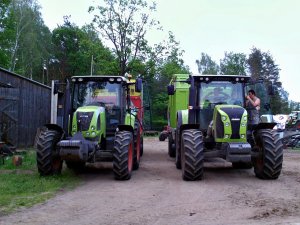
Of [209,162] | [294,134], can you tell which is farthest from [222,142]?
[294,134]

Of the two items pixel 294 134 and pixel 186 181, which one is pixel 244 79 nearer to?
pixel 186 181

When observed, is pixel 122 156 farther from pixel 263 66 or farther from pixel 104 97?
pixel 263 66

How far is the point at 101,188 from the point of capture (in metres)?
10.0

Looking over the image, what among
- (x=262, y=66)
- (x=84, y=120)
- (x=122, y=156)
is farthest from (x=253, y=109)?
(x=262, y=66)

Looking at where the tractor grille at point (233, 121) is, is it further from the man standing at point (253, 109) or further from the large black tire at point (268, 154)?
the man standing at point (253, 109)

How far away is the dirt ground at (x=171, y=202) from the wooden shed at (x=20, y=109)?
7.70 metres

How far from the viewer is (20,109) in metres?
20.5

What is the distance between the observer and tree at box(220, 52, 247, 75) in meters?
78.1

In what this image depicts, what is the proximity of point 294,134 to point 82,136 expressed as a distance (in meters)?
16.5

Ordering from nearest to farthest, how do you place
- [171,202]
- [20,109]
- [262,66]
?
[171,202]
[20,109]
[262,66]

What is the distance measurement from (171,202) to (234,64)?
7501 cm

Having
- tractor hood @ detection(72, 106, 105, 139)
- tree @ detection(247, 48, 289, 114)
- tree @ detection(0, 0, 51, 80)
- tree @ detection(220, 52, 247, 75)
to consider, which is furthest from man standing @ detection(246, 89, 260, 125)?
tree @ detection(220, 52, 247, 75)

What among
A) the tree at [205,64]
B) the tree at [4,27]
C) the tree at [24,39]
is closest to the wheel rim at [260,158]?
the tree at [4,27]

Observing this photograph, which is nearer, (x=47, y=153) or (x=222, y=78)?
(x=47, y=153)
